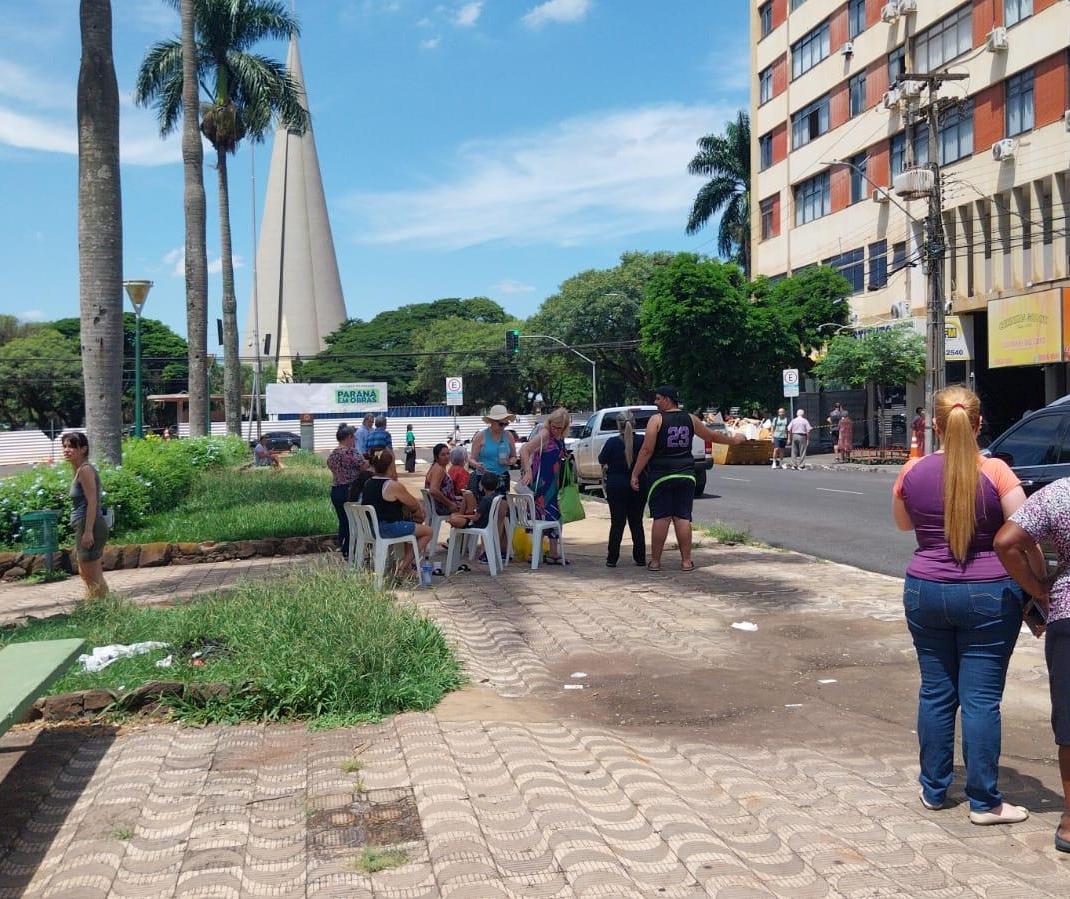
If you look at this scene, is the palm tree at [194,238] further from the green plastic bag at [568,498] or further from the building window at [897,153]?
the building window at [897,153]

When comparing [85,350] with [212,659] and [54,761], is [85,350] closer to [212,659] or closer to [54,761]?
[212,659]

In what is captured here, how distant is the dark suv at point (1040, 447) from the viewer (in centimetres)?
870

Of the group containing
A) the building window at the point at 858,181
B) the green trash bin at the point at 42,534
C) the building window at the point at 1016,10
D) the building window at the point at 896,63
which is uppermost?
Result: the building window at the point at 896,63

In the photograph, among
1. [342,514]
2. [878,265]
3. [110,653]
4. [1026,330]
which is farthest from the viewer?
[878,265]

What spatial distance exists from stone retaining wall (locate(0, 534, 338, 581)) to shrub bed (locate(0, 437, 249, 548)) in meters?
0.52

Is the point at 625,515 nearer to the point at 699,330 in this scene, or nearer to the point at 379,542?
the point at 379,542

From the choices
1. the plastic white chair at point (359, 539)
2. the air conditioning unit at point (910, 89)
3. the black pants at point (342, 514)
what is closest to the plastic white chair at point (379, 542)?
the plastic white chair at point (359, 539)

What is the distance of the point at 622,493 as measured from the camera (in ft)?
35.4

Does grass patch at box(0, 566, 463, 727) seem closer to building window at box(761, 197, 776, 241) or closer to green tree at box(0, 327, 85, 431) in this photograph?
building window at box(761, 197, 776, 241)

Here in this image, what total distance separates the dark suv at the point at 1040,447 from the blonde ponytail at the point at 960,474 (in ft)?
15.5

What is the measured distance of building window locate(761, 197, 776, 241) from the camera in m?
48.5

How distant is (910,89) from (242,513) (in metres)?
28.3

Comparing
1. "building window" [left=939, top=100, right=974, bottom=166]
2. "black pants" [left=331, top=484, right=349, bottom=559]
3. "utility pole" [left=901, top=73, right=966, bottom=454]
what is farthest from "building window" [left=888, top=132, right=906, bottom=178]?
"black pants" [left=331, top=484, right=349, bottom=559]

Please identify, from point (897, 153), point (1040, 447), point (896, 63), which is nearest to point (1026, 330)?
point (897, 153)
